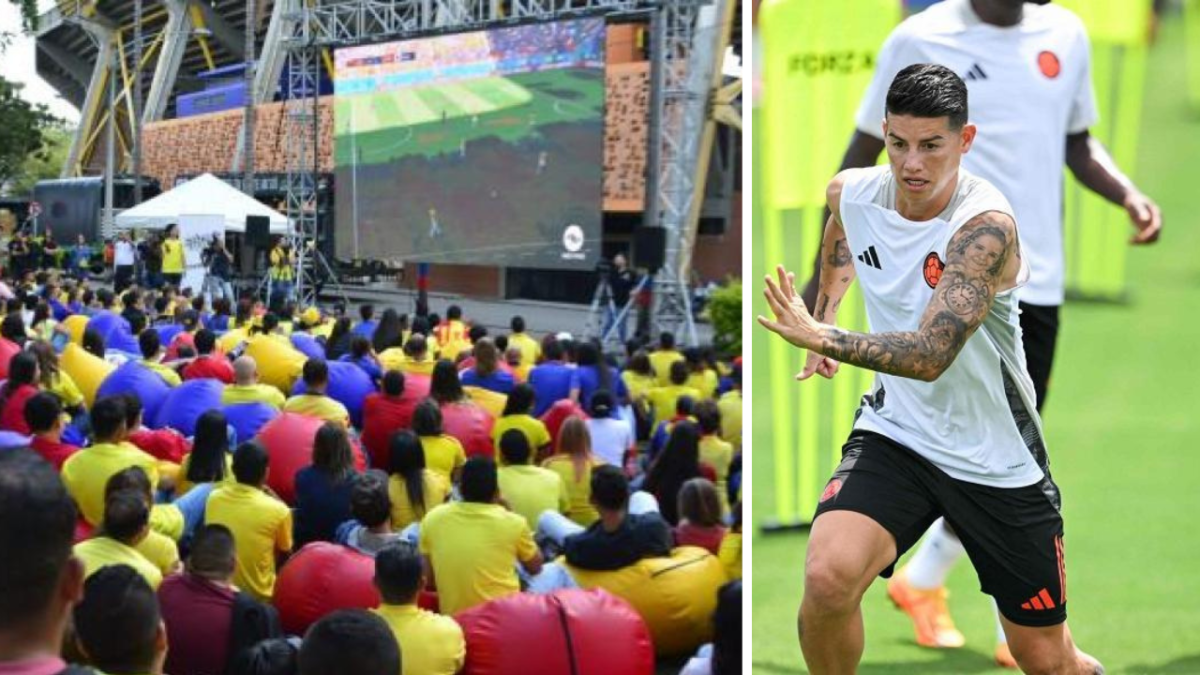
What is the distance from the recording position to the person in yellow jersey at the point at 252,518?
476cm

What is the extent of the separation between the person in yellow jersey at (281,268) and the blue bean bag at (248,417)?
8.17 m

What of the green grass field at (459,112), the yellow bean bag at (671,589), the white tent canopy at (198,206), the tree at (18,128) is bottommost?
the yellow bean bag at (671,589)

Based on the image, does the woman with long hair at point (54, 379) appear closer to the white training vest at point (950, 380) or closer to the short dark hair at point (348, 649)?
the short dark hair at point (348, 649)

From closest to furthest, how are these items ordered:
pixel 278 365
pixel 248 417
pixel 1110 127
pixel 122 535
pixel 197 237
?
1. pixel 122 535
2. pixel 1110 127
3. pixel 248 417
4. pixel 278 365
5. pixel 197 237

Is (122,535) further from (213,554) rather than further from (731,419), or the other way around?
(731,419)

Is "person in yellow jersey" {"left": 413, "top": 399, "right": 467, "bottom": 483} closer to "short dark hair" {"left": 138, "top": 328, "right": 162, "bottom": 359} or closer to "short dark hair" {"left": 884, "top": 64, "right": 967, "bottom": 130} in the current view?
"short dark hair" {"left": 138, "top": 328, "right": 162, "bottom": 359}

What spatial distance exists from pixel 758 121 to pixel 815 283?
1.42 metres

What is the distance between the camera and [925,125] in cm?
234

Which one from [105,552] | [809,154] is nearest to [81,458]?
[105,552]

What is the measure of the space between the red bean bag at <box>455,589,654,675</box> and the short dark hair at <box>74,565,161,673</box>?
1.52 m

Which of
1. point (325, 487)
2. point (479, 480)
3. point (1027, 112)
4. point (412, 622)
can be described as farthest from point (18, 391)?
point (1027, 112)

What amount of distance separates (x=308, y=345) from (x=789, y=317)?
23.1ft

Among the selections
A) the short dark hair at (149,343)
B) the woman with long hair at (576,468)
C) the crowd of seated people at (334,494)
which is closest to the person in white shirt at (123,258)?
the crowd of seated people at (334,494)

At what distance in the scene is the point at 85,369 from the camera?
772cm
